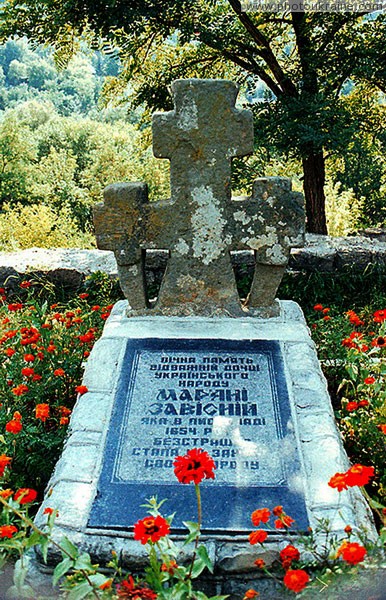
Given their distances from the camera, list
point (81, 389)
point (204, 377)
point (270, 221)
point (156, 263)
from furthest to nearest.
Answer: point (156, 263), point (270, 221), point (204, 377), point (81, 389)

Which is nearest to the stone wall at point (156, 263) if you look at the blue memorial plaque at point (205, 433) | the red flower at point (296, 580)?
the blue memorial plaque at point (205, 433)

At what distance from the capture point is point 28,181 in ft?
76.5

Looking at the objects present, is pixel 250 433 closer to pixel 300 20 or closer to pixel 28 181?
pixel 300 20

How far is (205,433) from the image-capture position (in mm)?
3420

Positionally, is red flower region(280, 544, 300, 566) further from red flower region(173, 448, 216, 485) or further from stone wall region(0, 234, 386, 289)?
stone wall region(0, 234, 386, 289)

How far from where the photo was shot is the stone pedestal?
2.90m

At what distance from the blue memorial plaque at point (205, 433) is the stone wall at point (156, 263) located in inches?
87.9

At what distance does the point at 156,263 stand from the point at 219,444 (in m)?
3.07

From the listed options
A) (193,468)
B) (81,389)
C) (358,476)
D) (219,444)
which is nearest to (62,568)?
(193,468)

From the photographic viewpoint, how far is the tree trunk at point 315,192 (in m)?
7.86

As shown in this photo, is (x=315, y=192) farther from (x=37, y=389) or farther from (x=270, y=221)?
(x=37, y=389)

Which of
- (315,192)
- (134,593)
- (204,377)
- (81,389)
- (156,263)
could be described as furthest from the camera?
(315,192)

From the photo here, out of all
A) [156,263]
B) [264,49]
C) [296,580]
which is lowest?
[156,263]

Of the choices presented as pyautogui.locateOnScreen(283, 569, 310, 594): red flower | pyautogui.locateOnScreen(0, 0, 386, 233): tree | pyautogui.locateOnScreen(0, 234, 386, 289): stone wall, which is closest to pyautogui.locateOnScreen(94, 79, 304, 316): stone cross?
pyautogui.locateOnScreen(0, 234, 386, 289): stone wall
